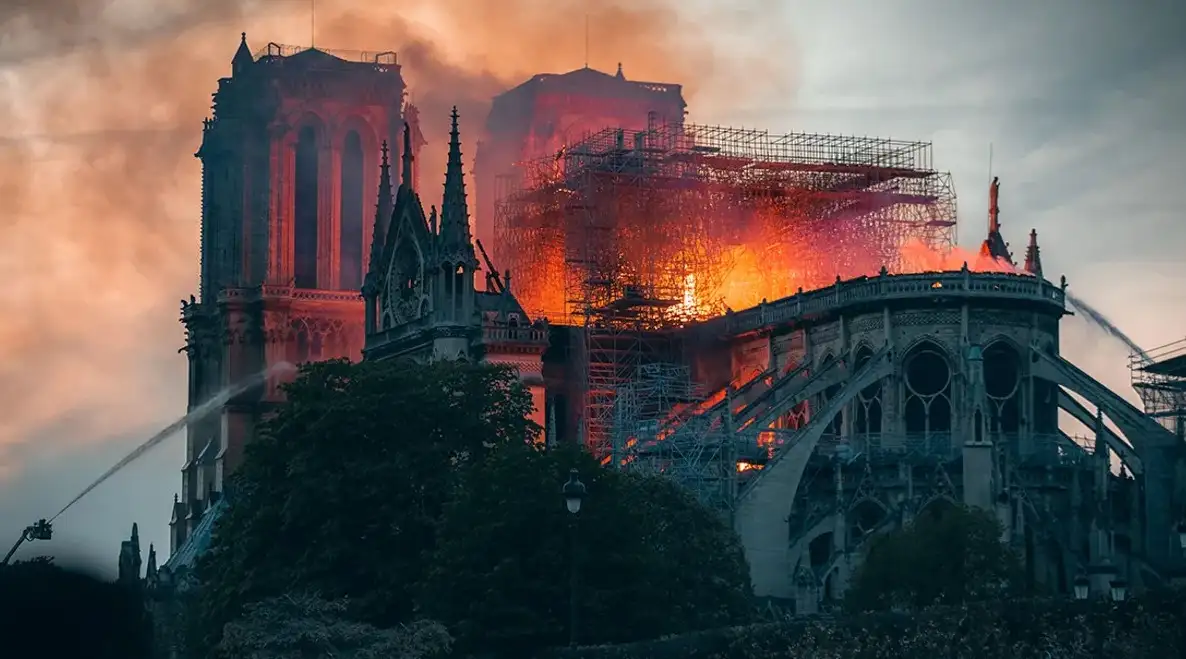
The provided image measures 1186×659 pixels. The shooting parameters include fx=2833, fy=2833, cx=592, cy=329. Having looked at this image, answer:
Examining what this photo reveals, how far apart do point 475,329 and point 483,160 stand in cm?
2722

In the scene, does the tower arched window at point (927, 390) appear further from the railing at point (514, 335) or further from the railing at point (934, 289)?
the railing at point (514, 335)

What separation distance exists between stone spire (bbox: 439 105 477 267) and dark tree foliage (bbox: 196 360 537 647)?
24.4 m

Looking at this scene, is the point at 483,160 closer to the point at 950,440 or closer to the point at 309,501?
the point at 950,440

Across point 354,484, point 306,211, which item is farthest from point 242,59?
point 354,484

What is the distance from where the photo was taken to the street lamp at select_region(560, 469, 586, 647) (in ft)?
194

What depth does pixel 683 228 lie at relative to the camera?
11788cm

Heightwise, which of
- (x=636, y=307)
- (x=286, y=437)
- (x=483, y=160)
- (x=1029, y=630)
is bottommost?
(x=1029, y=630)

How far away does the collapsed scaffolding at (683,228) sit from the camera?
114 m

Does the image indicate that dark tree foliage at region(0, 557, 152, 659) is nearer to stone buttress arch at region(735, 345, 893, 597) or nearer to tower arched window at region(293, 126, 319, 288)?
stone buttress arch at region(735, 345, 893, 597)

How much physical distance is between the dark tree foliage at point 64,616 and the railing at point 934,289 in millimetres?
38234

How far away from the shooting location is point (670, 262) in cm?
11706

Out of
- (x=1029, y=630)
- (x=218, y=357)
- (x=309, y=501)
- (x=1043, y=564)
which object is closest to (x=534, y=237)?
(x=218, y=357)

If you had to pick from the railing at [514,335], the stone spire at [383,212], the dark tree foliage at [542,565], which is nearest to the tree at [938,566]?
the dark tree foliage at [542,565]

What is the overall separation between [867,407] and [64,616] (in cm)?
4155
